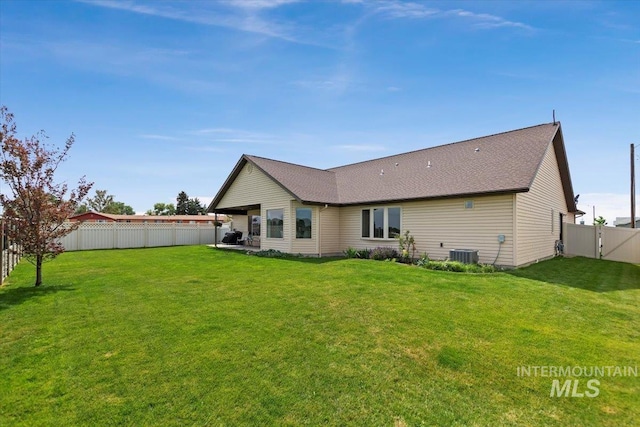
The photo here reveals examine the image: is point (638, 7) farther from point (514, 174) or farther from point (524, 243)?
point (524, 243)

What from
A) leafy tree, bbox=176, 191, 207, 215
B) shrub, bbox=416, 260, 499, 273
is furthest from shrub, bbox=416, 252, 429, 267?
leafy tree, bbox=176, 191, 207, 215

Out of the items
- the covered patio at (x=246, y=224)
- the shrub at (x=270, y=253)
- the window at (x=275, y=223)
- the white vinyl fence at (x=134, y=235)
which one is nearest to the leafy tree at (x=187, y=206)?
the white vinyl fence at (x=134, y=235)

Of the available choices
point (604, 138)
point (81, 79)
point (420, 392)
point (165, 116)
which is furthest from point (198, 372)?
point (604, 138)

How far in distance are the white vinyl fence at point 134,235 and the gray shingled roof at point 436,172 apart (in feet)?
20.6

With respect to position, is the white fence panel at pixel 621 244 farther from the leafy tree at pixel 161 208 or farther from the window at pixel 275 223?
the leafy tree at pixel 161 208

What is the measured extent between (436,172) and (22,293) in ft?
48.8

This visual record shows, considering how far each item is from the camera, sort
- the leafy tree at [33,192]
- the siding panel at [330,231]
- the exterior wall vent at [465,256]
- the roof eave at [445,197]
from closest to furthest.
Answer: the leafy tree at [33,192], the roof eave at [445,197], the exterior wall vent at [465,256], the siding panel at [330,231]

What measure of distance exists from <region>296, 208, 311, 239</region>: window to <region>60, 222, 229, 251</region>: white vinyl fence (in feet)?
41.0

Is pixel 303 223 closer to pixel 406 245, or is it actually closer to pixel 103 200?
pixel 406 245

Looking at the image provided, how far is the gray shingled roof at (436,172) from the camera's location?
11.8 m

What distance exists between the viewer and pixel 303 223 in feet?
51.7

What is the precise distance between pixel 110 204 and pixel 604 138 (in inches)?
3799

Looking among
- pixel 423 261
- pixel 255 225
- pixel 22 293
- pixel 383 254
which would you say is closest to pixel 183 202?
pixel 255 225

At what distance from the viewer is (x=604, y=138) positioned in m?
14.7
